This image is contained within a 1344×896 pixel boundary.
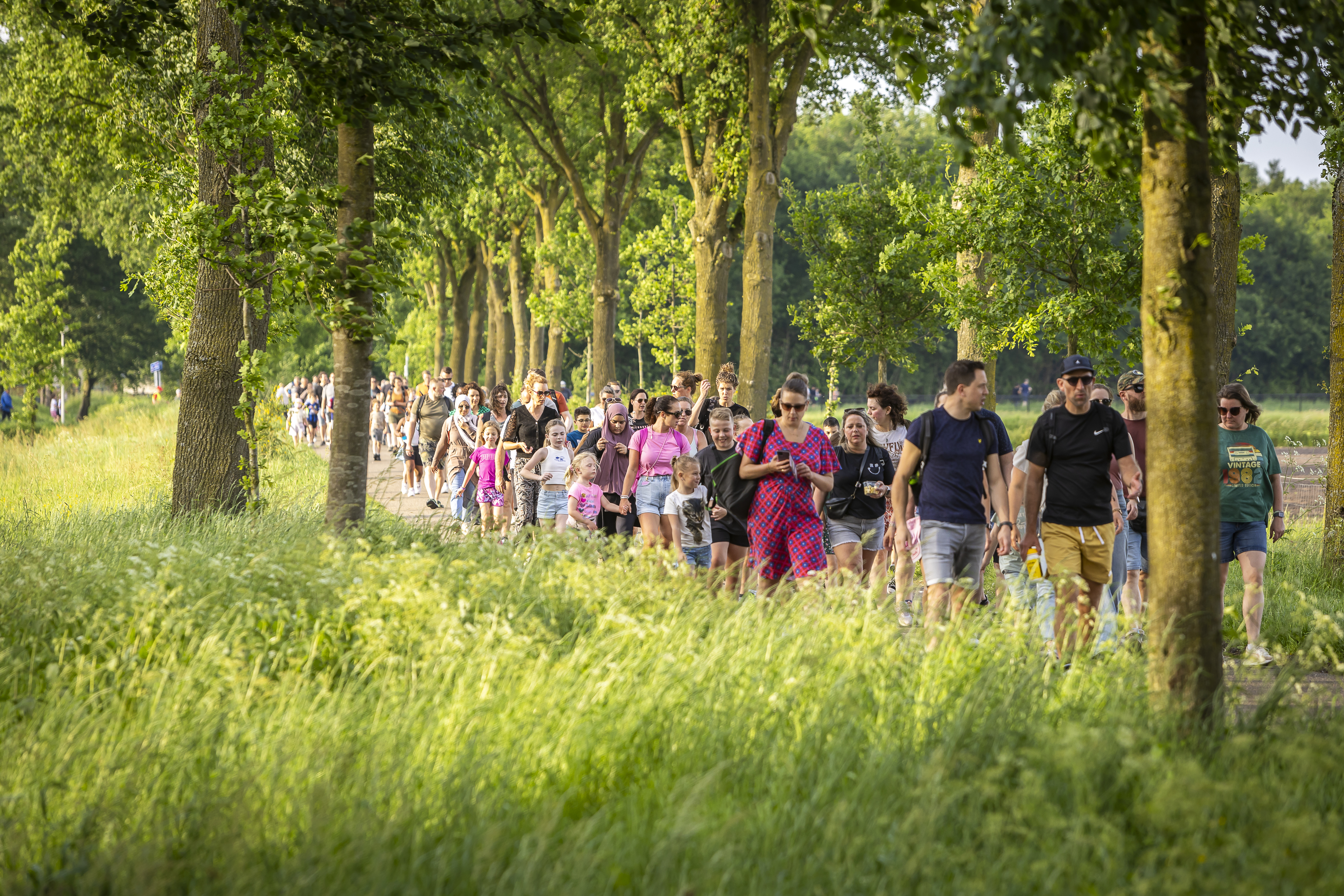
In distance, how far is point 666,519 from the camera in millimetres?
10656

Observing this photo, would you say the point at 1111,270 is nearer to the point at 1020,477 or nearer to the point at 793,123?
the point at 1020,477

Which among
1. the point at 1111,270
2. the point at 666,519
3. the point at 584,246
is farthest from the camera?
the point at 584,246

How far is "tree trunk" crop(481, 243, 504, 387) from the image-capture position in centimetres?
3672

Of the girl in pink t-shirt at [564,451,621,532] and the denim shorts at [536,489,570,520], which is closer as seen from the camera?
the girl in pink t-shirt at [564,451,621,532]

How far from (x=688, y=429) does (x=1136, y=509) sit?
414 cm

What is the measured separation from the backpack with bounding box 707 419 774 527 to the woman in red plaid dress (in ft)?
0.10

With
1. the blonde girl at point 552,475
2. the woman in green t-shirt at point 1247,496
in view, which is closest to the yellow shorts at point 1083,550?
the woman in green t-shirt at point 1247,496

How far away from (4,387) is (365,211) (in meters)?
37.2

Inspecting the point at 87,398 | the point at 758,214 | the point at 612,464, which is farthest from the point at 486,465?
the point at 87,398

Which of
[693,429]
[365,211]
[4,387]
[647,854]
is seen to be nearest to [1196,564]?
[647,854]

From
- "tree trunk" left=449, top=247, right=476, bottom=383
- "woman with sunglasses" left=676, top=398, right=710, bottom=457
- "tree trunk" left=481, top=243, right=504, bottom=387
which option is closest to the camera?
"woman with sunglasses" left=676, top=398, right=710, bottom=457

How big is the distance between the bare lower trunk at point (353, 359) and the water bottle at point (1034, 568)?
4.45 metres

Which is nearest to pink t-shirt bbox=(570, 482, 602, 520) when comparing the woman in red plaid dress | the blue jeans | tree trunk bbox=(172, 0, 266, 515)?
the woman in red plaid dress

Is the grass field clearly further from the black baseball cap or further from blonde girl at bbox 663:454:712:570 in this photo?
blonde girl at bbox 663:454:712:570
